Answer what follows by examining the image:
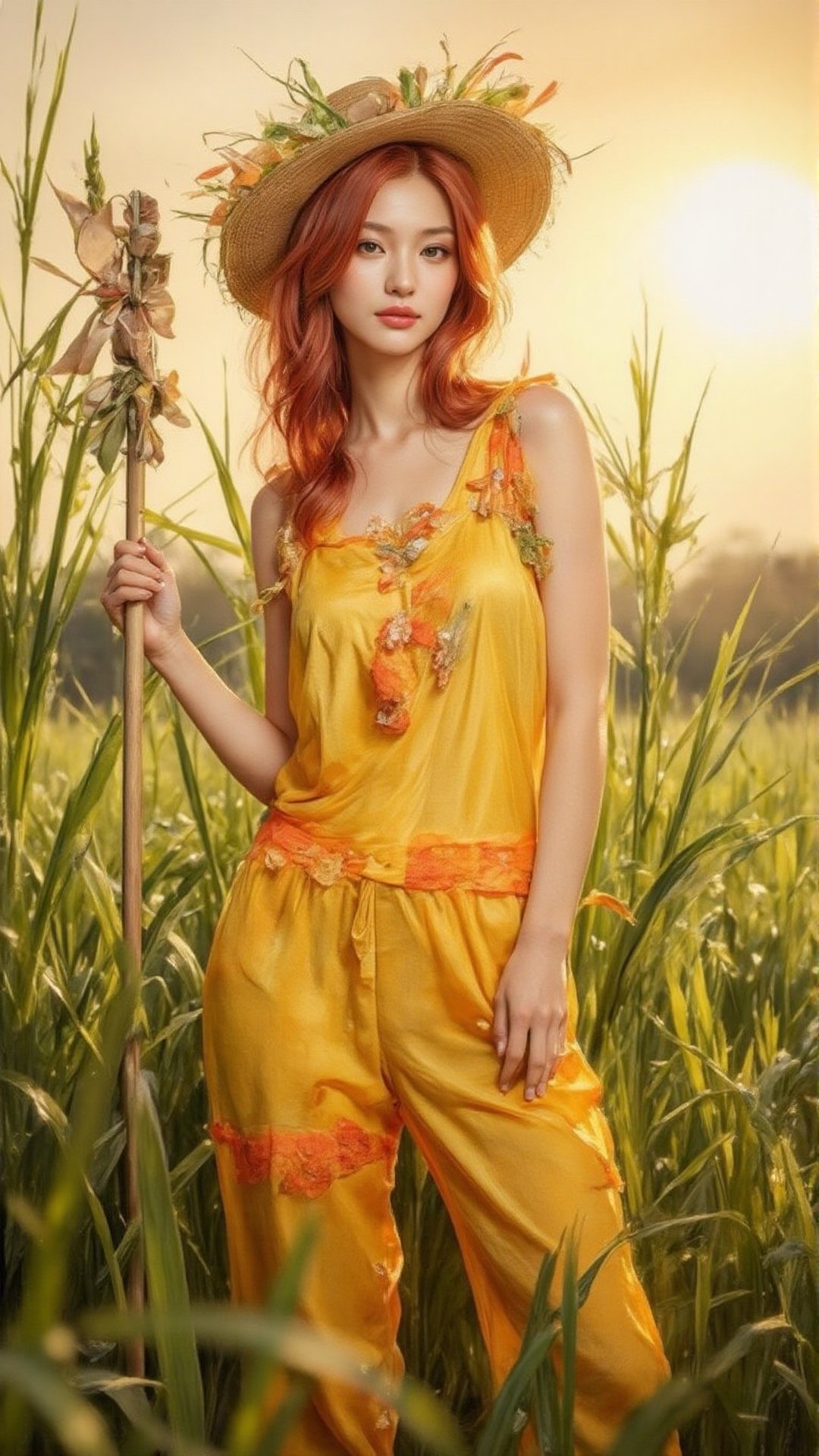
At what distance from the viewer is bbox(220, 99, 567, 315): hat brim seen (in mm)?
1438

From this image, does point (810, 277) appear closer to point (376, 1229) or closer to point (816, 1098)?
point (816, 1098)

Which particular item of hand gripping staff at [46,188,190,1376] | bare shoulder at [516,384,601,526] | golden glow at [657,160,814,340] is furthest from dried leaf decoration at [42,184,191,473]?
golden glow at [657,160,814,340]

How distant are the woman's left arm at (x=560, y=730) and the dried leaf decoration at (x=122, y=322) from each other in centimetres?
34

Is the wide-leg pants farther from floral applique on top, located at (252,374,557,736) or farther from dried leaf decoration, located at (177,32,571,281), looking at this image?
dried leaf decoration, located at (177,32,571,281)

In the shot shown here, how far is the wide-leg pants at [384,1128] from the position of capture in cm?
128

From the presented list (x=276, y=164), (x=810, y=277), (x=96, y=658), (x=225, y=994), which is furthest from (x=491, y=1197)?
(x=96, y=658)

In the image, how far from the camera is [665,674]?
64.0 inches

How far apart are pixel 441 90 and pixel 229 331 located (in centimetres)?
139

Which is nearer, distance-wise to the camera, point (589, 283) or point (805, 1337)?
point (805, 1337)

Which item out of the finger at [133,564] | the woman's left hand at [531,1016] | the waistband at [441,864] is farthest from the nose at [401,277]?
the woman's left hand at [531,1016]

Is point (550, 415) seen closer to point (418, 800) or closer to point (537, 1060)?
point (418, 800)

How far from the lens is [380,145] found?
4.78ft

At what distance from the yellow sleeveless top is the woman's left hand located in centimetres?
7

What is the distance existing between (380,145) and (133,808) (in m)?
0.65
